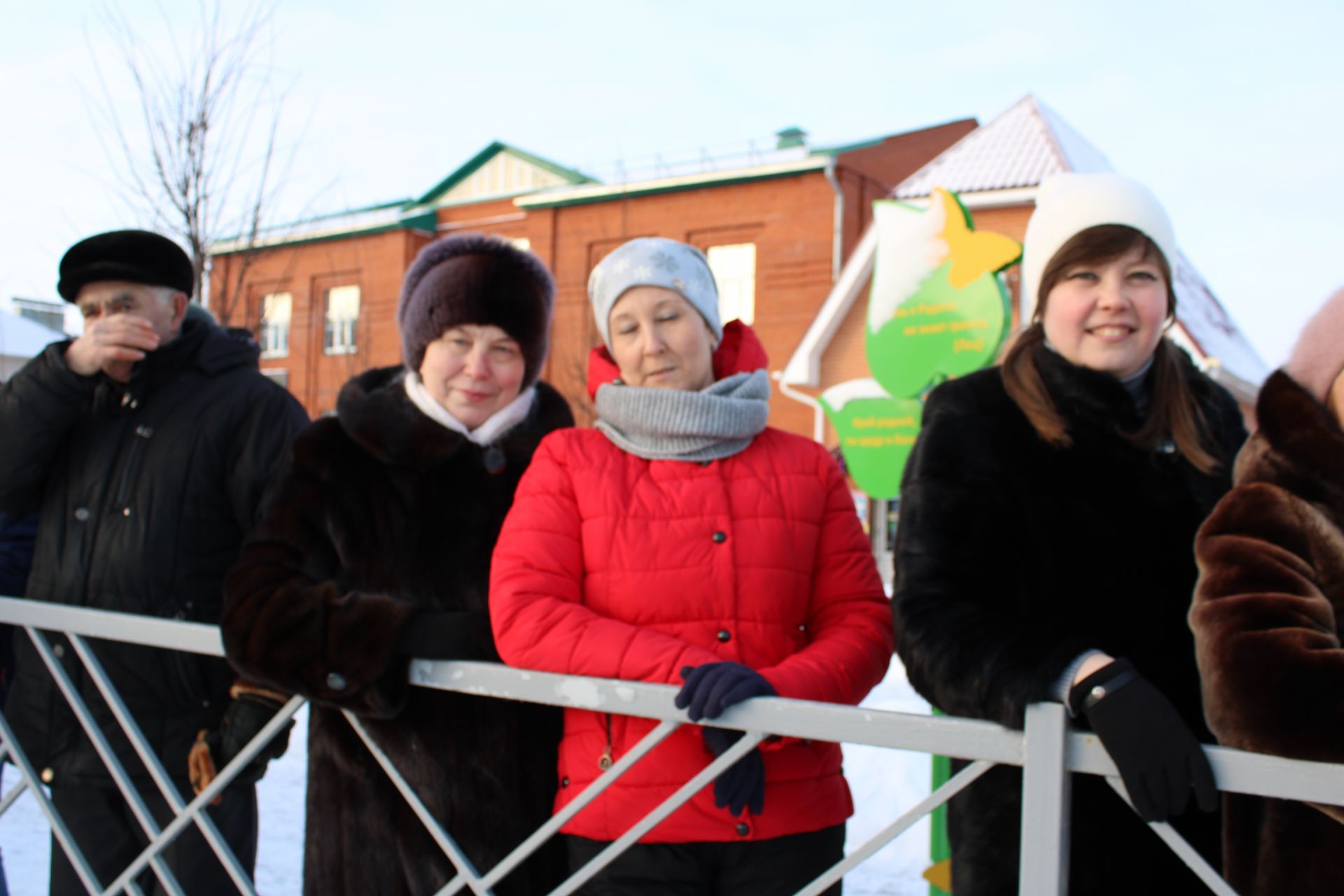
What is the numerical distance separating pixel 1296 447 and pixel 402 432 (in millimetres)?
1609

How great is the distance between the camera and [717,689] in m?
1.46

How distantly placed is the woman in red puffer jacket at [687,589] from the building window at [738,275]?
54.8 feet

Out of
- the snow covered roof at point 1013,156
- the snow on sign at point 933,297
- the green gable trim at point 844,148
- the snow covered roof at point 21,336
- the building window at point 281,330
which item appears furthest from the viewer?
the building window at point 281,330

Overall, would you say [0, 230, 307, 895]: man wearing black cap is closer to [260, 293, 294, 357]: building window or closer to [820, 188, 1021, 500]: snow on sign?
[820, 188, 1021, 500]: snow on sign

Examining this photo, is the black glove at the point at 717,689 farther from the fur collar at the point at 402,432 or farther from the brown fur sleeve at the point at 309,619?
the fur collar at the point at 402,432

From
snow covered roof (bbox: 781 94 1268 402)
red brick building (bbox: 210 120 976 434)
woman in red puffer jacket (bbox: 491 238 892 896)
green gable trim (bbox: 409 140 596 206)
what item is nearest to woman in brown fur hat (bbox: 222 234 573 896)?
woman in red puffer jacket (bbox: 491 238 892 896)

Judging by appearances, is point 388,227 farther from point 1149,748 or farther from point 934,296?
point 1149,748

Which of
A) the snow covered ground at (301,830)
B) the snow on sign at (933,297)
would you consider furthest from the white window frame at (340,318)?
the snow covered ground at (301,830)

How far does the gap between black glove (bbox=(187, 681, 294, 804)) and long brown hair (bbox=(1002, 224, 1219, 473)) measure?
1.70m

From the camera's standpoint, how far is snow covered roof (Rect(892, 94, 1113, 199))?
12820mm

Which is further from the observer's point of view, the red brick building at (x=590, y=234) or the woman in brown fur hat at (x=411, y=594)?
the red brick building at (x=590, y=234)

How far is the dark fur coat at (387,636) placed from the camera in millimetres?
1863

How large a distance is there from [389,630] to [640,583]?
0.50 m

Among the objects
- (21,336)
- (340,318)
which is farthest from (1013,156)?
(340,318)
